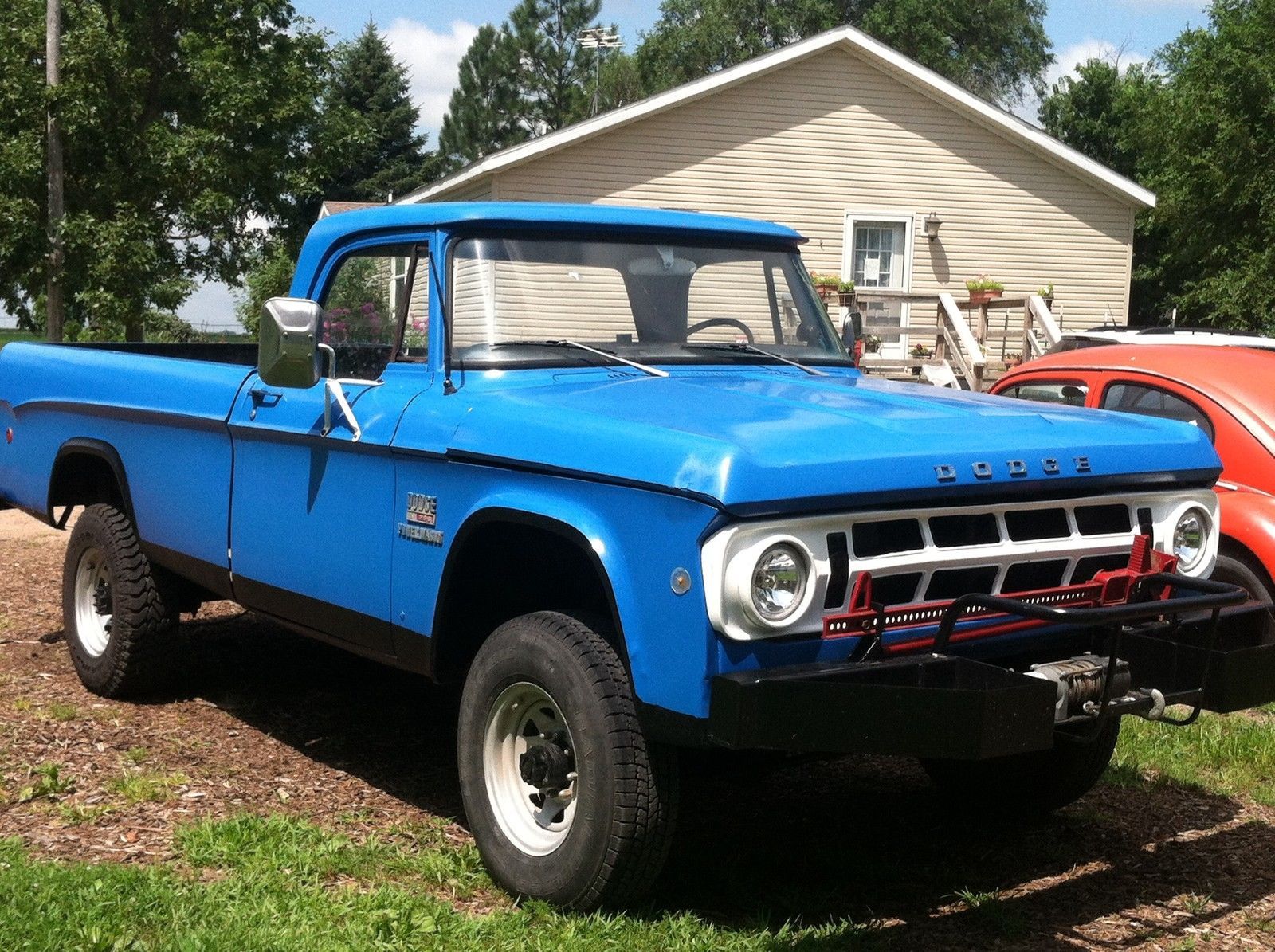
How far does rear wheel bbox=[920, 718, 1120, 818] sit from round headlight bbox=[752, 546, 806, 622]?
63.8 inches

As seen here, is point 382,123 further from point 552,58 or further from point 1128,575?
point 1128,575

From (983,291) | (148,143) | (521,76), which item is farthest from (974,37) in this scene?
(148,143)

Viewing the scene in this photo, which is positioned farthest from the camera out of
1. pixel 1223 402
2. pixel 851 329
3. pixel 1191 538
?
pixel 1223 402

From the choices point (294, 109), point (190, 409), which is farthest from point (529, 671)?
point (294, 109)

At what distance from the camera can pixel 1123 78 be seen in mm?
46156

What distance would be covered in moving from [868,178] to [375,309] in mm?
17553

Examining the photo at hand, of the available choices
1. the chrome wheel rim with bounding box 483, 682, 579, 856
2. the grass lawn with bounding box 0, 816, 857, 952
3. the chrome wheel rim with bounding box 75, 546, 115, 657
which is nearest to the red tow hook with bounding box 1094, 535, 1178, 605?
the grass lawn with bounding box 0, 816, 857, 952

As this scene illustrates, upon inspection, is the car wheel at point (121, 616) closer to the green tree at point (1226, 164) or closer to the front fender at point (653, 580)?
the front fender at point (653, 580)

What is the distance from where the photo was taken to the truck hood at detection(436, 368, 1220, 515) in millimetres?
3504

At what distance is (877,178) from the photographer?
21.8m

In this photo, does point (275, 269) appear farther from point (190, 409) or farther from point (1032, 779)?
point (1032, 779)

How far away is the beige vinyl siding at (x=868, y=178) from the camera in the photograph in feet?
67.7

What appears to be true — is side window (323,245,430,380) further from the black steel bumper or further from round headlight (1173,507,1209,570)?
round headlight (1173,507,1209,570)

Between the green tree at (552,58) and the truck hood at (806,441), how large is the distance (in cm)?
6287
